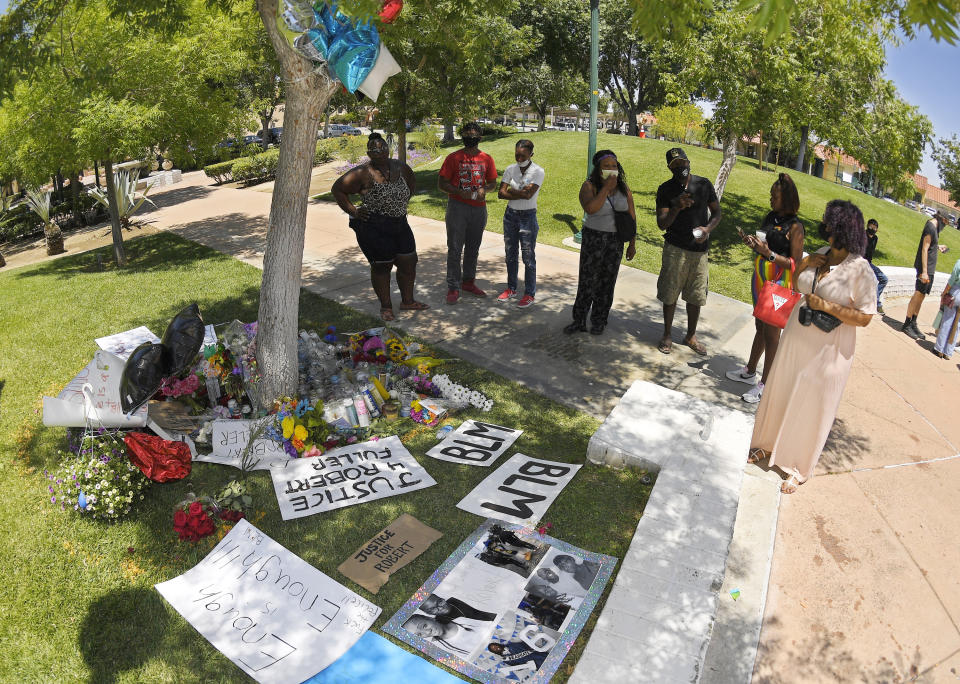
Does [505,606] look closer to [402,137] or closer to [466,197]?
[466,197]

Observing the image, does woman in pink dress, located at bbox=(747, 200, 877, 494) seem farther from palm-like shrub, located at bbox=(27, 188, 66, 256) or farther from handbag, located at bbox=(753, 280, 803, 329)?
palm-like shrub, located at bbox=(27, 188, 66, 256)

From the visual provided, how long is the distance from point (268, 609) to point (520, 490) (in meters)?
1.67

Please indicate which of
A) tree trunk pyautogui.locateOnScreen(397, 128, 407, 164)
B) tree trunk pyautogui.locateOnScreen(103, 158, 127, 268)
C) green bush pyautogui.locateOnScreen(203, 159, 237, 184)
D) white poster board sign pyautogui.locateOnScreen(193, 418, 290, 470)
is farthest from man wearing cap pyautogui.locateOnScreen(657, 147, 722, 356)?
green bush pyautogui.locateOnScreen(203, 159, 237, 184)

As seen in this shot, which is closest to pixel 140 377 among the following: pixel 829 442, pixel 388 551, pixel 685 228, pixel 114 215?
pixel 388 551

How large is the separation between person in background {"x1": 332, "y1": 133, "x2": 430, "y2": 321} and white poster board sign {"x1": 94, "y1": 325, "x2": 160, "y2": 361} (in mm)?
2228

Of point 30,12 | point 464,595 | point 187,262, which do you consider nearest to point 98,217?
point 187,262

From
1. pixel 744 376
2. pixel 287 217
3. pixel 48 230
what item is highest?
pixel 287 217

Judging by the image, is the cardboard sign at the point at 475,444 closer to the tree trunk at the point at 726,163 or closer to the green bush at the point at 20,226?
the tree trunk at the point at 726,163

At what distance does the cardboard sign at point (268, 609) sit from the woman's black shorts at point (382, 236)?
11.6ft

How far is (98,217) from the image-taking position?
16.1 meters

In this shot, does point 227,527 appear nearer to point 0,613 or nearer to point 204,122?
point 0,613

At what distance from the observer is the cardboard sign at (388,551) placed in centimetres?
331

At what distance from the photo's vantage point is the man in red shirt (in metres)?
6.75

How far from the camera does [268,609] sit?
3107 mm
